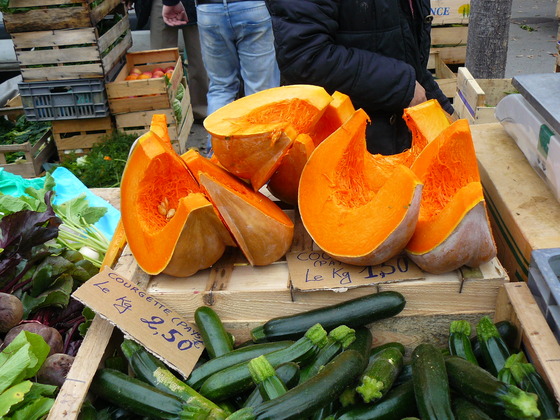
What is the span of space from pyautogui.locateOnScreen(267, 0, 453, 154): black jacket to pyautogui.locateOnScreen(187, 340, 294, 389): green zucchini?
149cm

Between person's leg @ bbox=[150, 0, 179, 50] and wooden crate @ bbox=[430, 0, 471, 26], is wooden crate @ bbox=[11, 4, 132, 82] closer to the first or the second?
person's leg @ bbox=[150, 0, 179, 50]

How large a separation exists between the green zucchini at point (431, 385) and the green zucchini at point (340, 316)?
198mm

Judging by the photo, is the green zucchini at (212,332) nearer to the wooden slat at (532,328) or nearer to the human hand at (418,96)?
the wooden slat at (532,328)

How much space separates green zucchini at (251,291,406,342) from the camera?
5.90 feet

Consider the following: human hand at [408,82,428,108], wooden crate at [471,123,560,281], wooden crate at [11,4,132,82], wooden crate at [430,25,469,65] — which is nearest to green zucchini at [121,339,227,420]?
wooden crate at [471,123,560,281]

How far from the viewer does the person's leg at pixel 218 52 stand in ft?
16.4

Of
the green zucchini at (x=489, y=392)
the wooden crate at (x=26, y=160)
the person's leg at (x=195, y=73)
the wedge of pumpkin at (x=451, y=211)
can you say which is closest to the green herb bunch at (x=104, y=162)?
the wooden crate at (x=26, y=160)

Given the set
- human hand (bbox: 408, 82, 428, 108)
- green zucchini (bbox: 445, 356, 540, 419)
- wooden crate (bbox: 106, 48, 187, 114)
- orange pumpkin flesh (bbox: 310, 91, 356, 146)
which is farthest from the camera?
wooden crate (bbox: 106, 48, 187, 114)

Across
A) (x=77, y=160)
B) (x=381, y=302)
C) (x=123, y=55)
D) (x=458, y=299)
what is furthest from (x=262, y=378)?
(x=123, y=55)

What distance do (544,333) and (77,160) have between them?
4.75 meters

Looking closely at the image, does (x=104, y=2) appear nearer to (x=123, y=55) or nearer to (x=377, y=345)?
(x=123, y=55)

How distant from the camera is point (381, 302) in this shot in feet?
5.90

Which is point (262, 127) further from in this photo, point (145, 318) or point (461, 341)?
point (461, 341)

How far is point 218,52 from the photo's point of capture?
5266 millimetres
